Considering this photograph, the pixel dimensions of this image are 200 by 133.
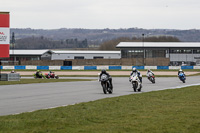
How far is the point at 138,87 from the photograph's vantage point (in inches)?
1103

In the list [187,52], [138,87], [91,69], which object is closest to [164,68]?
[91,69]

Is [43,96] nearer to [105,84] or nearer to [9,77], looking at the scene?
[105,84]

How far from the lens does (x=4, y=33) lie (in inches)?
1735

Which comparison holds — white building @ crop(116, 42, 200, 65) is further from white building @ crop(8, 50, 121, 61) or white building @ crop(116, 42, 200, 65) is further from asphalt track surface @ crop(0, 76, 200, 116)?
asphalt track surface @ crop(0, 76, 200, 116)

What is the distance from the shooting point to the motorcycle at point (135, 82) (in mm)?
27469

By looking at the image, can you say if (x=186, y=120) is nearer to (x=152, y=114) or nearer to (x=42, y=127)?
(x=152, y=114)

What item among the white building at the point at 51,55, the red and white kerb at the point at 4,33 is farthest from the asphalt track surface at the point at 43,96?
the white building at the point at 51,55

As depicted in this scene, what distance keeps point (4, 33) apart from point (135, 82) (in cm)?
2010

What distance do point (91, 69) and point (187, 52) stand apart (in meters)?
41.2

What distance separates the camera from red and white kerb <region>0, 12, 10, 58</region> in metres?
43.7

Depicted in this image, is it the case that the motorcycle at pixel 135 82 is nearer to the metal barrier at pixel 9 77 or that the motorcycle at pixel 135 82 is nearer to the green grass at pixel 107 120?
the green grass at pixel 107 120

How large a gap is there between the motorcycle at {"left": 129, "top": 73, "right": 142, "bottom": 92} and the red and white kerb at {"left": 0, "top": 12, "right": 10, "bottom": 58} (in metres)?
19.5

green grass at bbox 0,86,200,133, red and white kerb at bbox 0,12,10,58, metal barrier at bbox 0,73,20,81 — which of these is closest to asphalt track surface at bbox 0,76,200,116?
green grass at bbox 0,86,200,133

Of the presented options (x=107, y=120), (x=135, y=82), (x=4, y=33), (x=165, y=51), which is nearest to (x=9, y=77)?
(x=4, y=33)
